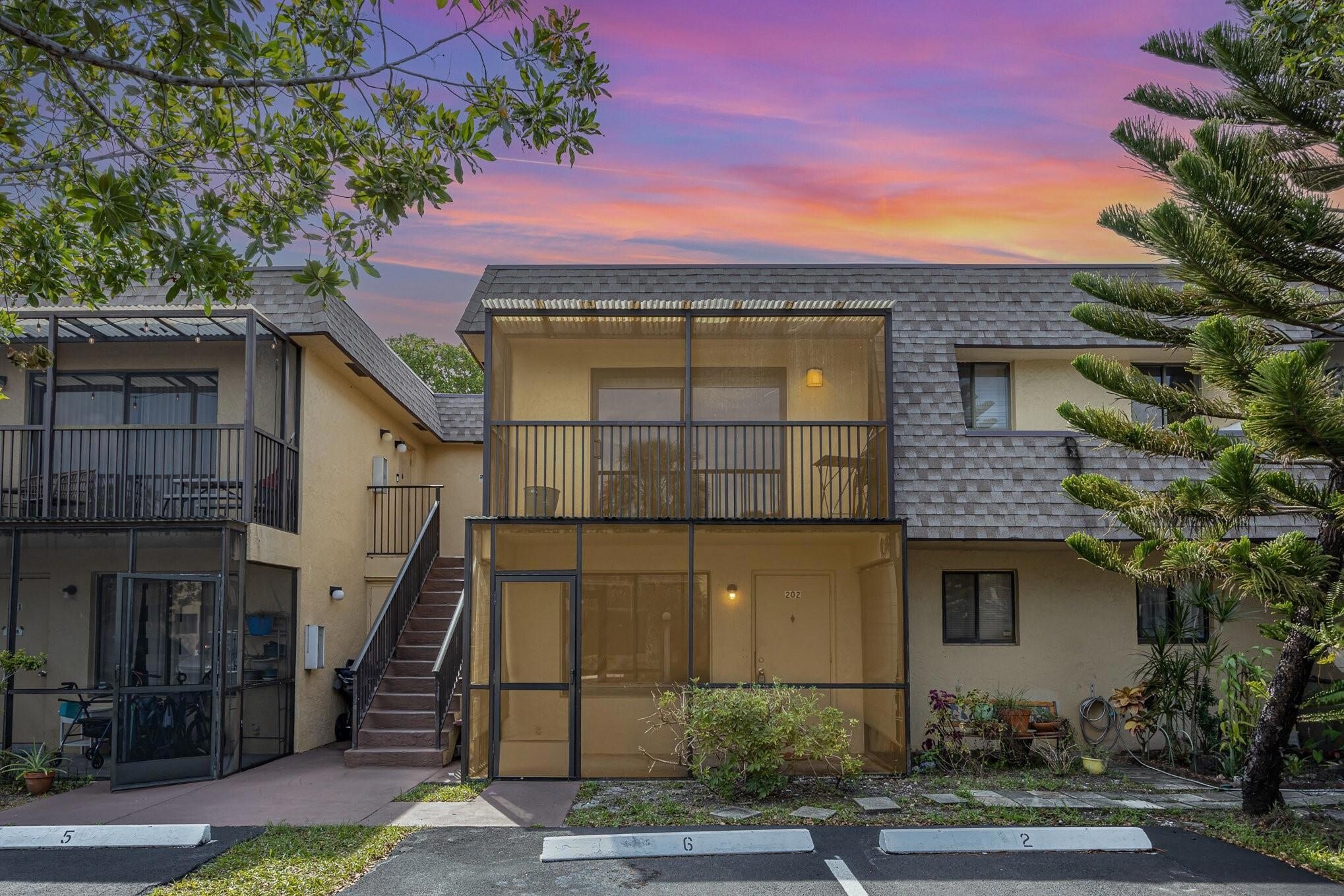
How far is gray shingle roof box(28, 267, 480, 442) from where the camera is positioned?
39.1 feet

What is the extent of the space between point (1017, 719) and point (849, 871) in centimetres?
451

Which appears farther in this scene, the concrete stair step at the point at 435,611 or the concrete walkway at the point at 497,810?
the concrete stair step at the point at 435,611

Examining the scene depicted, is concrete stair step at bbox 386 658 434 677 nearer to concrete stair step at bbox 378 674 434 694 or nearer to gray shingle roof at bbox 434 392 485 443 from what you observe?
concrete stair step at bbox 378 674 434 694

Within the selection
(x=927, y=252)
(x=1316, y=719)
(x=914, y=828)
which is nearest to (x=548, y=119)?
(x=914, y=828)

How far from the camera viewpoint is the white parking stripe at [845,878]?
6316mm

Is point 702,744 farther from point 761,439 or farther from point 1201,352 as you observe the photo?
point 1201,352

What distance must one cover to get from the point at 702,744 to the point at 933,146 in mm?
6951

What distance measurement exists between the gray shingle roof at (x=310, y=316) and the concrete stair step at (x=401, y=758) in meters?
4.76

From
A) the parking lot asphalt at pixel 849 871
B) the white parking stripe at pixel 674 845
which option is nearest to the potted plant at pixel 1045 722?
the parking lot asphalt at pixel 849 871

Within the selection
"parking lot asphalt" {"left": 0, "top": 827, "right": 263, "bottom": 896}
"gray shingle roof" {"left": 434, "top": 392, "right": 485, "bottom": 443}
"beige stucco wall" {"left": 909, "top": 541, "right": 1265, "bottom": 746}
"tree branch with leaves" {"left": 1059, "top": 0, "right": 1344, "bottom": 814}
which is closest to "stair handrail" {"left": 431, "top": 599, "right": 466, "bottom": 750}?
"parking lot asphalt" {"left": 0, "top": 827, "right": 263, "bottom": 896}

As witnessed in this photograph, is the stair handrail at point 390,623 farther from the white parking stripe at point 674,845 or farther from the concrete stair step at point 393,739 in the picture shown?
the white parking stripe at point 674,845

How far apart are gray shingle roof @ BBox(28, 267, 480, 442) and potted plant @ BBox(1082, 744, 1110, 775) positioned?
29.4ft

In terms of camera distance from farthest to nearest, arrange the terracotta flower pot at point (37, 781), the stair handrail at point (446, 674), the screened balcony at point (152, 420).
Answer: the stair handrail at point (446, 674), the screened balcony at point (152, 420), the terracotta flower pot at point (37, 781)

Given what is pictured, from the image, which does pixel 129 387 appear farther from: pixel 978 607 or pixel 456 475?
pixel 978 607
